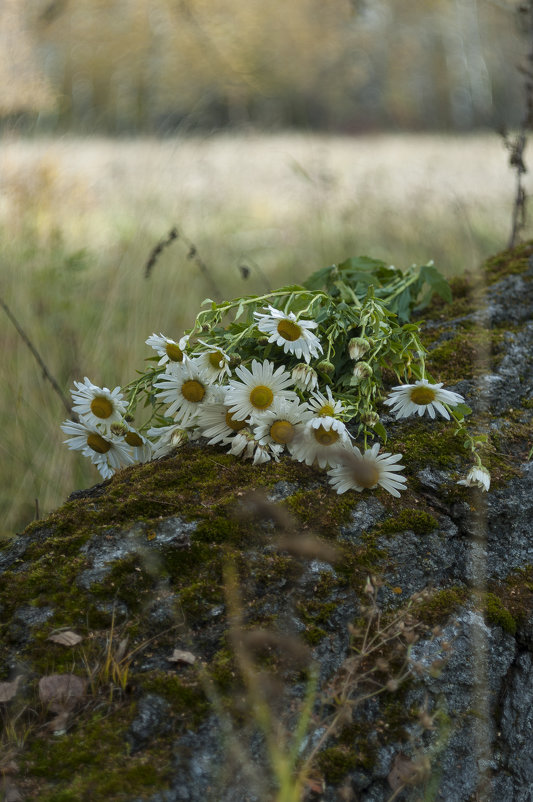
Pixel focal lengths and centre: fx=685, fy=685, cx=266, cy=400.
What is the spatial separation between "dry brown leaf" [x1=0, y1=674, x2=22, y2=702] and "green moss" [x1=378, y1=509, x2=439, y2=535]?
2.28 ft

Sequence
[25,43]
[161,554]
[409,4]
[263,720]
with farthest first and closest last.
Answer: [409,4], [25,43], [161,554], [263,720]

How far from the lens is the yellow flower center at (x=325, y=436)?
1.42 m

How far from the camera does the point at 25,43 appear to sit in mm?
3812

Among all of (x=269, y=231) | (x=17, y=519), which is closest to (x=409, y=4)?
(x=269, y=231)

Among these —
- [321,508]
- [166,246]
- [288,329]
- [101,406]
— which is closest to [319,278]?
[288,329]

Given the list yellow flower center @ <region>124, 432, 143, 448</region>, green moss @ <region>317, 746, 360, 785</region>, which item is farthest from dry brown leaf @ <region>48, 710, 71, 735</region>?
yellow flower center @ <region>124, 432, 143, 448</region>

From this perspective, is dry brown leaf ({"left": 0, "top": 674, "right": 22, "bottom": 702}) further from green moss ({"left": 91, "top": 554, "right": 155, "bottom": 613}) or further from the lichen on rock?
green moss ({"left": 91, "top": 554, "right": 155, "bottom": 613})

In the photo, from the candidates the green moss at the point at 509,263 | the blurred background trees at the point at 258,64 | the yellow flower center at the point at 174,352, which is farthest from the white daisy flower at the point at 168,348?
the blurred background trees at the point at 258,64

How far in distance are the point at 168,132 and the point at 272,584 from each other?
4021mm

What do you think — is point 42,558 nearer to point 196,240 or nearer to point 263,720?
point 263,720

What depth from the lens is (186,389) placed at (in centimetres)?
153

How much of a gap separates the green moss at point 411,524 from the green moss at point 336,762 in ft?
1.39

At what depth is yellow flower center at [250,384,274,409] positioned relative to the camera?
148cm

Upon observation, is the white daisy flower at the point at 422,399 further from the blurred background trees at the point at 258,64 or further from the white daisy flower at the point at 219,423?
the blurred background trees at the point at 258,64
